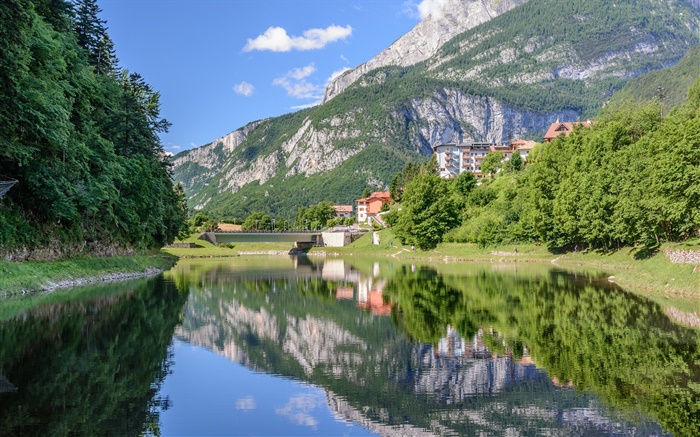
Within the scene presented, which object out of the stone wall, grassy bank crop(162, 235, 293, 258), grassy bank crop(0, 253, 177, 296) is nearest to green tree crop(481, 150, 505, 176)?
grassy bank crop(162, 235, 293, 258)

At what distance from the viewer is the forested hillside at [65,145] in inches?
1419

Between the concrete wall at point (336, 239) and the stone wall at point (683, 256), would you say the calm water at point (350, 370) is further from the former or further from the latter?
the concrete wall at point (336, 239)

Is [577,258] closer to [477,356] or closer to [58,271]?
[58,271]

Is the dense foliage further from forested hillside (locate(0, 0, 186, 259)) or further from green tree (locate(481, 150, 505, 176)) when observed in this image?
forested hillside (locate(0, 0, 186, 259))

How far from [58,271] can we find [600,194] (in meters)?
58.4

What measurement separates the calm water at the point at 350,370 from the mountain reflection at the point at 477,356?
7 centimetres

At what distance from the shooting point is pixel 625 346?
20.3 metres

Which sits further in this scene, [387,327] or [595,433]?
[387,327]

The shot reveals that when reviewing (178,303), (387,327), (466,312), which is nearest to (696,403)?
(387,327)

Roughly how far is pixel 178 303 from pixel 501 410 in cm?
2695

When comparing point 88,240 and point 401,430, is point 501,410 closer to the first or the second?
point 401,430

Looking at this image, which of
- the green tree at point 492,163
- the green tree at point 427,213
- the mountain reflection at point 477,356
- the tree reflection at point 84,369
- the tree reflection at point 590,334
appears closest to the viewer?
the tree reflection at point 84,369

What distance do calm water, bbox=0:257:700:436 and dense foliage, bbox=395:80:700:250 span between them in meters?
21.3

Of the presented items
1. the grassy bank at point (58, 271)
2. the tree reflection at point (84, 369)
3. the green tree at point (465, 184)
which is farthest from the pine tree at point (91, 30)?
the green tree at point (465, 184)
